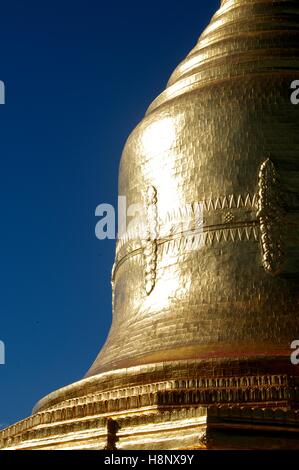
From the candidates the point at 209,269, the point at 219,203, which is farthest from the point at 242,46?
the point at 209,269

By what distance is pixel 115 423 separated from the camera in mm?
9828

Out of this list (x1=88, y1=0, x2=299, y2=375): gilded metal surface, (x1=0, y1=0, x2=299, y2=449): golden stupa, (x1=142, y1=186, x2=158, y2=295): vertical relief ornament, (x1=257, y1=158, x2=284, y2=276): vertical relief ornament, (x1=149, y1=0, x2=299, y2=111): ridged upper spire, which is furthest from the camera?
(x1=149, y1=0, x2=299, y2=111): ridged upper spire

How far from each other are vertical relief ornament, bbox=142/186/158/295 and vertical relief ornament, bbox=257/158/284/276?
56.4 inches

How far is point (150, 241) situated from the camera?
12.8 m

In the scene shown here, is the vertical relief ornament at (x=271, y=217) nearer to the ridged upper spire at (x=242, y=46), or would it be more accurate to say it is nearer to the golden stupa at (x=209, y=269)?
the golden stupa at (x=209, y=269)

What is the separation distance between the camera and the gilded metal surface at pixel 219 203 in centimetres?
1152

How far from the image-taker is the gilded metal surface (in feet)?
37.8

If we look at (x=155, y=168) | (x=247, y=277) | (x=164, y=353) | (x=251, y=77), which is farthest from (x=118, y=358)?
(x=251, y=77)

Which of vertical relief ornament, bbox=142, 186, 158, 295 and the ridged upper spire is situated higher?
the ridged upper spire

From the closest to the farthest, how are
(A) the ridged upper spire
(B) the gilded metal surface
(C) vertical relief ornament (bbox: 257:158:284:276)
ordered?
(B) the gilded metal surface
(C) vertical relief ornament (bbox: 257:158:284:276)
(A) the ridged upper spire

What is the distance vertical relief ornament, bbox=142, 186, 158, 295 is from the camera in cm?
1266

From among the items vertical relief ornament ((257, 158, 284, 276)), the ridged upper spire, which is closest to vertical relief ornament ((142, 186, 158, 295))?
vertical relief ornament ((257, 158, 284, 276))

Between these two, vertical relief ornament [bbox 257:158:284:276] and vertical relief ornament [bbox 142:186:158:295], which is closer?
vertical relief ornament [bbox 257:158:284:276]

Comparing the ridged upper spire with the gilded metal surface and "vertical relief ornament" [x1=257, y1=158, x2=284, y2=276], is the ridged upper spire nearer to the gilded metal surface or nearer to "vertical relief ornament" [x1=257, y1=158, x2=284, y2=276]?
the gilded metal surface
